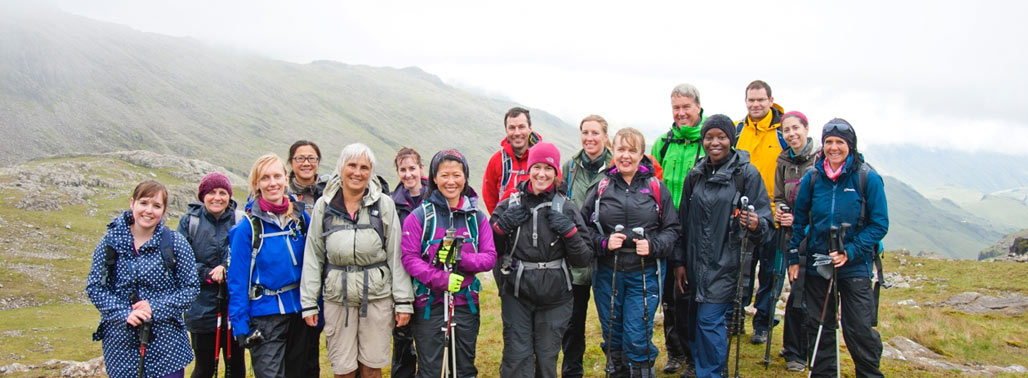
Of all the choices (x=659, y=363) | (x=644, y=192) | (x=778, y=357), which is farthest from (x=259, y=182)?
(x=778, y=357)

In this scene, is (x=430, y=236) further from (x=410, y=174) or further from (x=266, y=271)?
(x=266, y=271)

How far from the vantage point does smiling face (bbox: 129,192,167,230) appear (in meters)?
6.24

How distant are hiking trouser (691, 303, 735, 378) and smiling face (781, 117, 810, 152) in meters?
3.11

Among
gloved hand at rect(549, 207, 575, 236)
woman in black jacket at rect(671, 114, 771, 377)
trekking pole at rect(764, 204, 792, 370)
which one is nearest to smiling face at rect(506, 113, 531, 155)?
gloved hand at rect(549, 207, 575, 236)

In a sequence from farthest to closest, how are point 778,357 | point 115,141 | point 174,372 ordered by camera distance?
point 115,141 → point 778,357 → point 174,372

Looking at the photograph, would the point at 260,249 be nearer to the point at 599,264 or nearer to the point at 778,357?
the point at 599,264

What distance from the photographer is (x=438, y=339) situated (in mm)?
7023

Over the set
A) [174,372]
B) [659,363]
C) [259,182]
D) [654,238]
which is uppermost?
[259,182]

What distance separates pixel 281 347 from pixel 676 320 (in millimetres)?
Result: 5987

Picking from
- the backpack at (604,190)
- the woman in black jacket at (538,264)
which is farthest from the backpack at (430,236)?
the backpack at (604,190)

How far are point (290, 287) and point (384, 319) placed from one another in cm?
131

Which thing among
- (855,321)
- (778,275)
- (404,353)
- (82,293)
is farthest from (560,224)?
(82,293)

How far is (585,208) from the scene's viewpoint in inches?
309

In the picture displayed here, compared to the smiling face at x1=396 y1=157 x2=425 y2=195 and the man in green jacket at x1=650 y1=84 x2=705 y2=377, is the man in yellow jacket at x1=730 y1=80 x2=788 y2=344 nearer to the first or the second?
the man in green jacket at x1=650 y1=84 x2=705 y2=377
